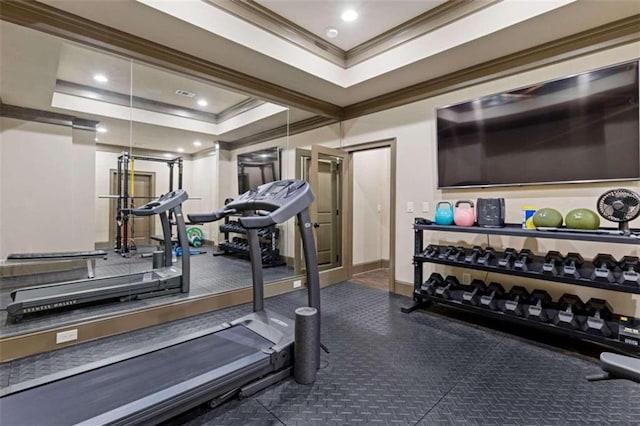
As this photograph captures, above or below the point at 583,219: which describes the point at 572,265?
below

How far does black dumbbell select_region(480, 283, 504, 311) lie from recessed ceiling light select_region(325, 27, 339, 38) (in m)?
3.34

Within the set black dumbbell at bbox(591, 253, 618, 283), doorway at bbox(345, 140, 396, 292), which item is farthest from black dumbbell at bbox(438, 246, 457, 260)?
doorway at bbox(345, 140, 396, 292)

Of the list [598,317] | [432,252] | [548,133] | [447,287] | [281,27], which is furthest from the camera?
[432,252]

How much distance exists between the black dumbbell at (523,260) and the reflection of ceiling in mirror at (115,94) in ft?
11.9

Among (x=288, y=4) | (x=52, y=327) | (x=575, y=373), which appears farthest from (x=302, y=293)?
(x=288, y=4)

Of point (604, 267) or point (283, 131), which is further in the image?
point (283, 131)

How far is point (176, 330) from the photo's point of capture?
3098 millimetres

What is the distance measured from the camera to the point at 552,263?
109 inches

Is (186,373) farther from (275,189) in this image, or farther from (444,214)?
(444,214)

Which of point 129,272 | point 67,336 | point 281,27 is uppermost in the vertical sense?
point 281,27

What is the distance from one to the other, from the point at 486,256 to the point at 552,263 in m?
0.55

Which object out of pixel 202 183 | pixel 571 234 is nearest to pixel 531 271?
pixel 571 234

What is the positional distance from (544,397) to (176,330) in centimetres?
318

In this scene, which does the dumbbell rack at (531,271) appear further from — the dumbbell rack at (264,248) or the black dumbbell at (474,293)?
the dumbbell rack at (264,248)
